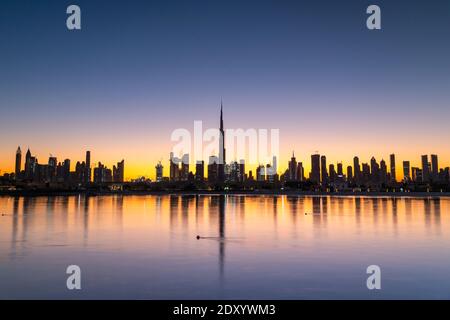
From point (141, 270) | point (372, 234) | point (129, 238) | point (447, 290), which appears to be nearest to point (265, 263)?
point (141, 270)

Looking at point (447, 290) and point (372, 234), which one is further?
point (372, 234)

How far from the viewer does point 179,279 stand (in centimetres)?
1719

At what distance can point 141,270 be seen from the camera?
18938 mm

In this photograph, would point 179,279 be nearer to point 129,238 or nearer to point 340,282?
point 340,282
